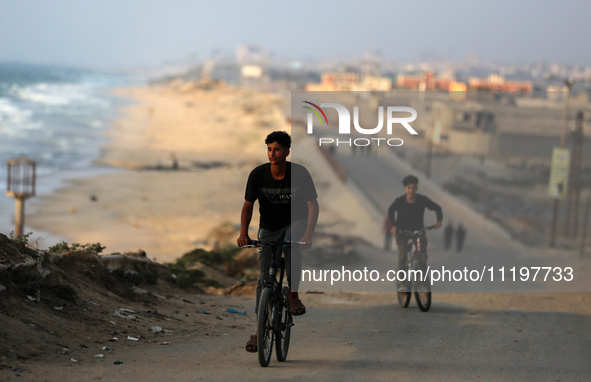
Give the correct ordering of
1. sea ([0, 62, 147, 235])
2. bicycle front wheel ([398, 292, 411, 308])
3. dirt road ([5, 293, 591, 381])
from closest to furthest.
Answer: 1. dirt road ([5, 293, 591, 381])
2. bicycle front wheel ([398, 292, 411, 308])
3. sea ([0, 62, 147, 235])

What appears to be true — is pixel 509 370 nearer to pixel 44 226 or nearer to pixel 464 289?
pixel 464 289

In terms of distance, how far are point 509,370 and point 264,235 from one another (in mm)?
2558

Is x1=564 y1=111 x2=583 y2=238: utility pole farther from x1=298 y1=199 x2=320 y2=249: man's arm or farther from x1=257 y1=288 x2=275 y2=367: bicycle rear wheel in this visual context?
Result: x1=257 y1=288 x2=275 y2=367: bicycle rear wheel

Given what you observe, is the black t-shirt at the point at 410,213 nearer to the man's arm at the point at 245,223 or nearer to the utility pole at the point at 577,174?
the man's arm at the point at 245,223

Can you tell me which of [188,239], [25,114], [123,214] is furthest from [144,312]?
[25,114]

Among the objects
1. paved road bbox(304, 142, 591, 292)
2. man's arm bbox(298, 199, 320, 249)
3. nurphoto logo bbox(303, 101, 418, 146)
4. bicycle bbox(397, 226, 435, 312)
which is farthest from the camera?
paved road bbox(304, 142, 591, 292)

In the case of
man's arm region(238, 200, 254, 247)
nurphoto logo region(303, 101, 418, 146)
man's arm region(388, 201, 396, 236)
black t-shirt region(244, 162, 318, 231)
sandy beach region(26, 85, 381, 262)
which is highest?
nurphoto logo region(303, 101, 418, 146)

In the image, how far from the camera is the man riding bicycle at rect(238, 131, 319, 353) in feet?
18.8

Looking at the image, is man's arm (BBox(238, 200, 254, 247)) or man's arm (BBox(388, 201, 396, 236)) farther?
man's arm (BBox(388, 201, 396, 236))

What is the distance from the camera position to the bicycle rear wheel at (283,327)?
585 cm

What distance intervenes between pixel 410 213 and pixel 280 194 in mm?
3853

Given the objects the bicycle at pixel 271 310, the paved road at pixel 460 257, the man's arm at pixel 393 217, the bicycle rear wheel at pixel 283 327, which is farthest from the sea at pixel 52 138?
the bicycle at pixel 271 310

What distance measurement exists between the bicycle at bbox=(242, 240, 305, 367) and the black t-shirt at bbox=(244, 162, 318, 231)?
0.73ft

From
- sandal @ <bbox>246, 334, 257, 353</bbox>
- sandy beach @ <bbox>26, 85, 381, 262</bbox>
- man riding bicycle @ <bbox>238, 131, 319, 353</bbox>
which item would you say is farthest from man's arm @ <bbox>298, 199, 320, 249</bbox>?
sandy beach @ <bbox>26, 85, 381, 262</bbox>
